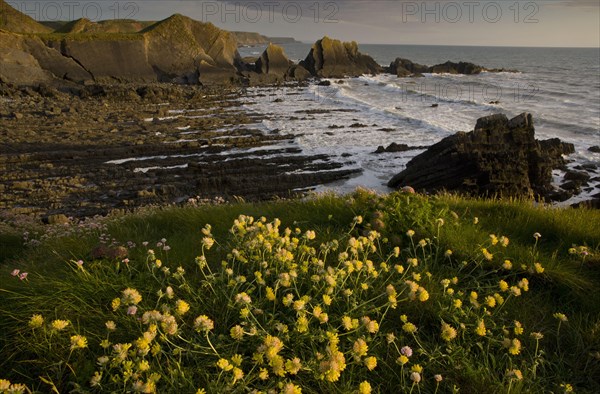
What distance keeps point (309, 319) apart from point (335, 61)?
79.4m

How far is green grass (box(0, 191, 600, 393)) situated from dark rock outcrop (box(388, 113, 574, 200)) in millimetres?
9588

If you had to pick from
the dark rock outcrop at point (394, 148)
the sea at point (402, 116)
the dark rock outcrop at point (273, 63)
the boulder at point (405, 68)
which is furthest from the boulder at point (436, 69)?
the dark rock outcrop at point (394, 148)

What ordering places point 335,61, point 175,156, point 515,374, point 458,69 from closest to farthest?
point 515,374
point 175,156
point 335,61
point 458,69

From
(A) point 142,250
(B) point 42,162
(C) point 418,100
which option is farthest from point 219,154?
(C) point 418,100

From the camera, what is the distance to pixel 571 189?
1587 cm

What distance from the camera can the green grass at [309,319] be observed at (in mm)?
2562

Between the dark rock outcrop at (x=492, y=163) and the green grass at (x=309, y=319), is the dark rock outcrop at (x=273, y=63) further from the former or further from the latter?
the green grass at (x=309, y=319)

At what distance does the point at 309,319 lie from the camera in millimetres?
2918

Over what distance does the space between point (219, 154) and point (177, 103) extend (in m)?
20.6

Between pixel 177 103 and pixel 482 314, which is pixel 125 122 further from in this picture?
pixel 482 314

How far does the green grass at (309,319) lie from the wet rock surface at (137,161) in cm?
1009

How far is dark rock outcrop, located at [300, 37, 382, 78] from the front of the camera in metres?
75.2

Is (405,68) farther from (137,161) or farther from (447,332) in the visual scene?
(447,332)

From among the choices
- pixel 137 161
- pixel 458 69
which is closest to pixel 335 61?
pixel 458 69
